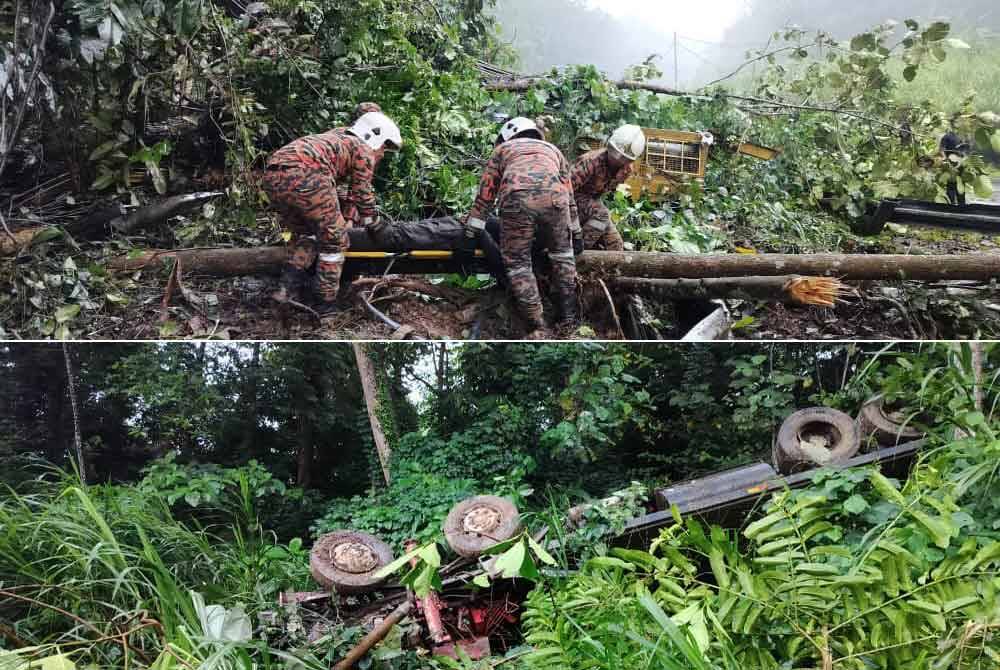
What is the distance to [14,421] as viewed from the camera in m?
2.45

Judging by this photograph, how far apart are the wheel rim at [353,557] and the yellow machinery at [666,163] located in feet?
4.14

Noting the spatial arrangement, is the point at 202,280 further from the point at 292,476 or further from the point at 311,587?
the point at 311,587

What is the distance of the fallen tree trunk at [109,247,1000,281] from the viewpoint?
7.97ft

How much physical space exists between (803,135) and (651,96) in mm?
527

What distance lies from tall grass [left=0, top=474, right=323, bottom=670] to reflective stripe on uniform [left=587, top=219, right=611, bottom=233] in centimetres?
130

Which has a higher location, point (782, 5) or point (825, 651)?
point (782, 5)

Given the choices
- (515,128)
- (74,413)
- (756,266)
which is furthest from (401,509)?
(756,266)

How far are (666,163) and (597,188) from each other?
236mm

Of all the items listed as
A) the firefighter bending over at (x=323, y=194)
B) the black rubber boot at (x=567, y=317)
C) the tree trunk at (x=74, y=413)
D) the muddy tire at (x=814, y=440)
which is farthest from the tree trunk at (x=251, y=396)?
the muddy tire at (x=814, y=440)

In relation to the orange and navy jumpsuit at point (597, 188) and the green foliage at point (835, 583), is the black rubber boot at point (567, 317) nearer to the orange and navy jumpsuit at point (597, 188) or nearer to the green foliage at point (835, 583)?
the orange and navy jumpsuit at point (597, 188)

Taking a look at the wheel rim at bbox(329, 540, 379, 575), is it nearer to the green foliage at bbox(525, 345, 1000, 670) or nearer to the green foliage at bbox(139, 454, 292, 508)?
the green foliage at bbox(139, 454, 292, 508)

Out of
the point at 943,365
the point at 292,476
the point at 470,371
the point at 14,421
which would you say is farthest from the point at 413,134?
the point at 943,365

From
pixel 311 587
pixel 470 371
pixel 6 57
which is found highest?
pixel 6 57

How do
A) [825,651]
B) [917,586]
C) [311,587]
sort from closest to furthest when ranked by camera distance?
[825,651] < [917,586] < [311,587]
